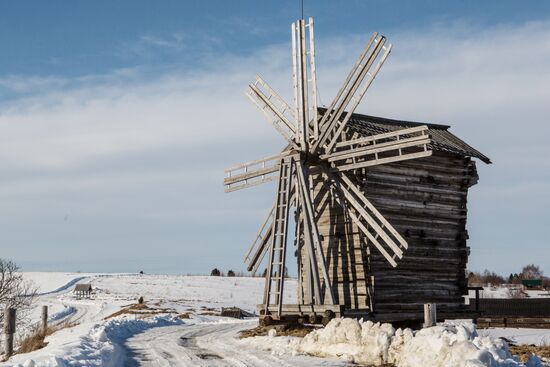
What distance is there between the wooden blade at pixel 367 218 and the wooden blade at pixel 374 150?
2.03ft

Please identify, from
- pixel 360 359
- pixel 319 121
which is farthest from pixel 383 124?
pixel 360 359

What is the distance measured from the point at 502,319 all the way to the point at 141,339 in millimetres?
19023

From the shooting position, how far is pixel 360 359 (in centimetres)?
1480

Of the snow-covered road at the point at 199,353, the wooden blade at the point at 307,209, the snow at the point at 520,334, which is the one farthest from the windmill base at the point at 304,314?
the snow at the point at 520,334

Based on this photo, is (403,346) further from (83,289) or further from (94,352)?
(83,289)

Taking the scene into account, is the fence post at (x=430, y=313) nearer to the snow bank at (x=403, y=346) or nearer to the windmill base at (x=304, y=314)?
the snow bank at (x=403, y=346)

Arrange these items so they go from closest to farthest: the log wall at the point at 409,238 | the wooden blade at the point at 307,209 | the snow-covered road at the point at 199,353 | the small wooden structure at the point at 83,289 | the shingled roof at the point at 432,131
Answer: the snow-covered road at the point at 199,353, the wooden blade at the point at 307,209, the log wall at the point at 409,238, the shingled roof at the point at 432,131, the small wooden structure at the point at 83,289

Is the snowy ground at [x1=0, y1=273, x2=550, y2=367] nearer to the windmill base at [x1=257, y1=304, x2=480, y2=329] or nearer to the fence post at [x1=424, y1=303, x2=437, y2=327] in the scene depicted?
the fence post at [x1=424, y1=303, x2=437, y2=327]

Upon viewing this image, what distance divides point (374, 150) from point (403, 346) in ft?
31.1

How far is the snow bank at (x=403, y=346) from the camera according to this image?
12.2m

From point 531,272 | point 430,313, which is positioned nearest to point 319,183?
point 430,313

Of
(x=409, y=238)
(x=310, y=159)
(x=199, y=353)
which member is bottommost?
(x=199, y=353)

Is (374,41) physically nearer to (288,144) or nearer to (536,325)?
(288,144)

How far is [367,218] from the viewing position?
22.4 m
